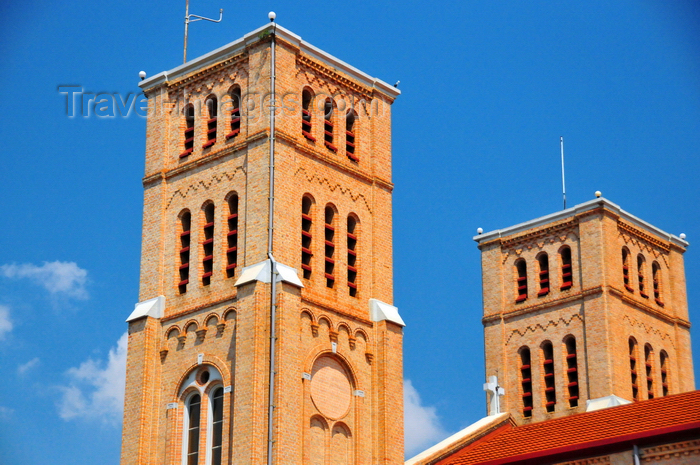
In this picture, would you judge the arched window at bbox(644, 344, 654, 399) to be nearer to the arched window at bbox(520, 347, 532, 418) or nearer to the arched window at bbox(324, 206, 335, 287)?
the arched window at bbox(520, 347, 532, 418)

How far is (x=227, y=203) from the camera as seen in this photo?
50594 millimetres

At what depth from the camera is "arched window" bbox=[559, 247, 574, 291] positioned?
65375mm

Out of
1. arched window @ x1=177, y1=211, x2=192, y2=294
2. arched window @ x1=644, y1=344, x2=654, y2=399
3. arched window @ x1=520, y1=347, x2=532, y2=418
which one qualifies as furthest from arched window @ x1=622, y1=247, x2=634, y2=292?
arched window @ x1=177, y1=211, x2=192, y2=294

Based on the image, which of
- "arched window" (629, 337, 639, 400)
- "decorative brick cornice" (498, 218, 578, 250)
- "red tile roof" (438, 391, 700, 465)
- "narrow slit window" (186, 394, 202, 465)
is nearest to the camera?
→ "red tile roof" (438, 391, 700, 465)

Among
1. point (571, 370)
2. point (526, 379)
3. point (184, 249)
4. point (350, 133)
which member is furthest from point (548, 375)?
point (184, 249)

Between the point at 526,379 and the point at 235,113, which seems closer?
the point at 235,113

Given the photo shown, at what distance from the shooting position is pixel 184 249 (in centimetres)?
5134

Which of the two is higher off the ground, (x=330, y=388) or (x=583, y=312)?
(x=583, y=312)

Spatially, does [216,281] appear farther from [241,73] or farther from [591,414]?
[591,414]

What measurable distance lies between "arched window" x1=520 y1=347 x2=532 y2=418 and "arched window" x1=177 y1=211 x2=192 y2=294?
2040cm

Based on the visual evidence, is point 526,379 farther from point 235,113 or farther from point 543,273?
point 235,113

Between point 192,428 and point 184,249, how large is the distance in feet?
21.8

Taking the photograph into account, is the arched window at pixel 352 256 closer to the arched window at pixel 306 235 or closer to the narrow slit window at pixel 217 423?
the arched window at pixel 306 235

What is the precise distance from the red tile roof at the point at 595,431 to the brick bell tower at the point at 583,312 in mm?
13321
